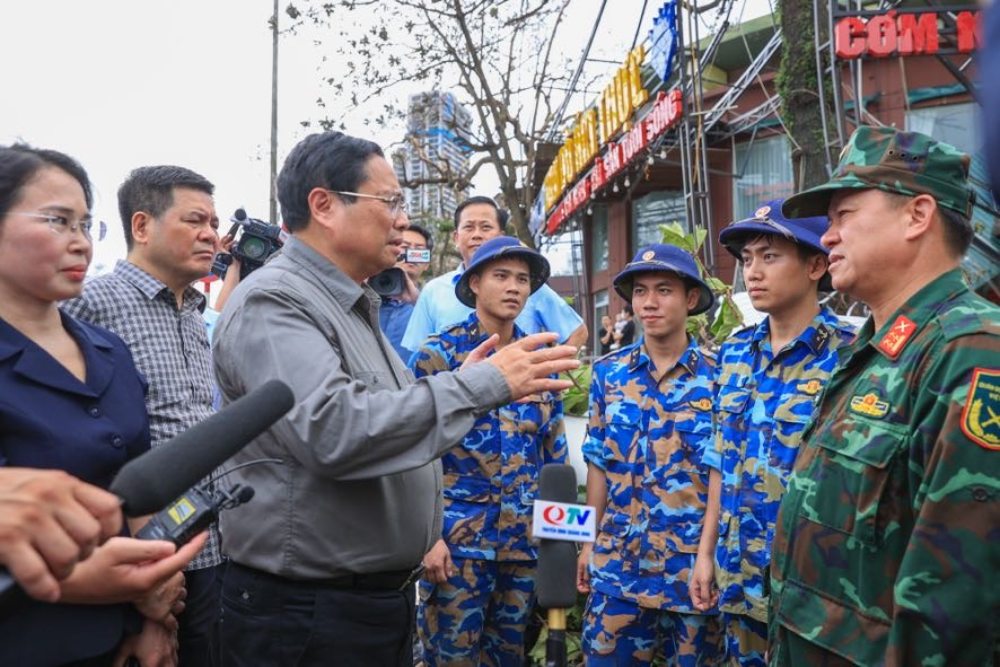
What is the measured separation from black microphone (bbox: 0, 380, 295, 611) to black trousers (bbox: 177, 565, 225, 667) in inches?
65.0

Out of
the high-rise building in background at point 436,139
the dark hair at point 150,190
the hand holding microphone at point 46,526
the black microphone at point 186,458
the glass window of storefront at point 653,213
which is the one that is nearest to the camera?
the hand holding microphone at point 46,526

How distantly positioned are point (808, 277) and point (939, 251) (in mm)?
1067

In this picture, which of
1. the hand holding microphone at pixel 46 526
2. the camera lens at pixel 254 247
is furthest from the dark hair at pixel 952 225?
the camera lens at pixel 254 247

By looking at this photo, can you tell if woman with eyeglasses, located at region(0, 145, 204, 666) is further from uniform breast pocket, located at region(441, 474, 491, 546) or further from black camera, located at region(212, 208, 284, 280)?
black camera, located at region(212, 208, 284, 280)

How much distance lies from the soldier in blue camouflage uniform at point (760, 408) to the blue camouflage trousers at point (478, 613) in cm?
85

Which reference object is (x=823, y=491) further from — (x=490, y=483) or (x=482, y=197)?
(x=482, y=197)

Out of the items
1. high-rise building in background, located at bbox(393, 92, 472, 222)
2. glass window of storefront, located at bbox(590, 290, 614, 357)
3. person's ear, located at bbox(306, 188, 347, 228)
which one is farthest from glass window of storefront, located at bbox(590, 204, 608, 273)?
person's ear, located at bbox(306, 188, 347, 228)

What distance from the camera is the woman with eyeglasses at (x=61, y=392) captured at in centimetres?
192

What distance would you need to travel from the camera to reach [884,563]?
6.64 ft

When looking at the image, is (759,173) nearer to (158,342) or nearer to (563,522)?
(158,342)

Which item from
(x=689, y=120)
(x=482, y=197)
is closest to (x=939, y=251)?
(x=482, y=197)

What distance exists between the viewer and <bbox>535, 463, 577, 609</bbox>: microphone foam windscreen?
80.1 inches

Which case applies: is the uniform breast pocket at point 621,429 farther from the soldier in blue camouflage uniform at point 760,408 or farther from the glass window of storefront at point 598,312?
the glass window of storefront at point 598,312

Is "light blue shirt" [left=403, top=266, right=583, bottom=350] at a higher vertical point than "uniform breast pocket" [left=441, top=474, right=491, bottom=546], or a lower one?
higher
